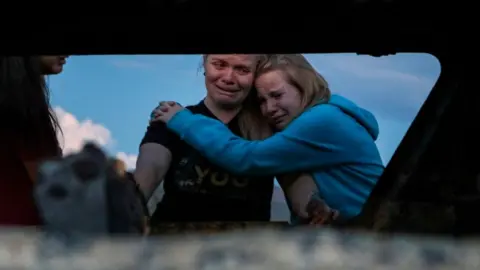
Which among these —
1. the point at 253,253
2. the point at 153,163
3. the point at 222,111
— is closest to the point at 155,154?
the point at 153,163

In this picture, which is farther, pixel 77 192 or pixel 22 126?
pixel 22 126

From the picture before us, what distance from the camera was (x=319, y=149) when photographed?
1.36 metres

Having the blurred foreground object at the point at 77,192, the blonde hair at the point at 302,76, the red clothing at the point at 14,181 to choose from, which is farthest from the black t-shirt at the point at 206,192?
the blurred foreground object at the point at 77,192

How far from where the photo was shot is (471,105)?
3.53 ft

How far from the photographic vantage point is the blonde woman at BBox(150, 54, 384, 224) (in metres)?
1.34

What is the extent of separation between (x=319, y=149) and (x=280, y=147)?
0.07 m

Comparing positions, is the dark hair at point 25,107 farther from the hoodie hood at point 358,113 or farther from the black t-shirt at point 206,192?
the hoodie hood at point 358,113

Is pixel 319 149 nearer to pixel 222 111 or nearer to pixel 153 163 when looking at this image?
pixel 222 111

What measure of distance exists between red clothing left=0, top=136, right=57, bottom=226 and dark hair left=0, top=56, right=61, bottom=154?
2 cm

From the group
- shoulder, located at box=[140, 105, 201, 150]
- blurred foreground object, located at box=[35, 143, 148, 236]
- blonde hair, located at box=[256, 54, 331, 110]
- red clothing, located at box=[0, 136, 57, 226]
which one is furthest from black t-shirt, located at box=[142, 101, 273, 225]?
blurred foreground object, located at box=[35, 143, 148, 236]

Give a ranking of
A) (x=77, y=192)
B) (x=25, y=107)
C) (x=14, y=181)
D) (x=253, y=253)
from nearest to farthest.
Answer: (x=253, y=253) < (x=77, y=192) < (x=14, y=181) < (x=25, y=107)

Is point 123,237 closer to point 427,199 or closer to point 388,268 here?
point 388,268

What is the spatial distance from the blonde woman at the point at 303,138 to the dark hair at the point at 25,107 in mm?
200

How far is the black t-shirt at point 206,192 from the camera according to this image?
135cm
